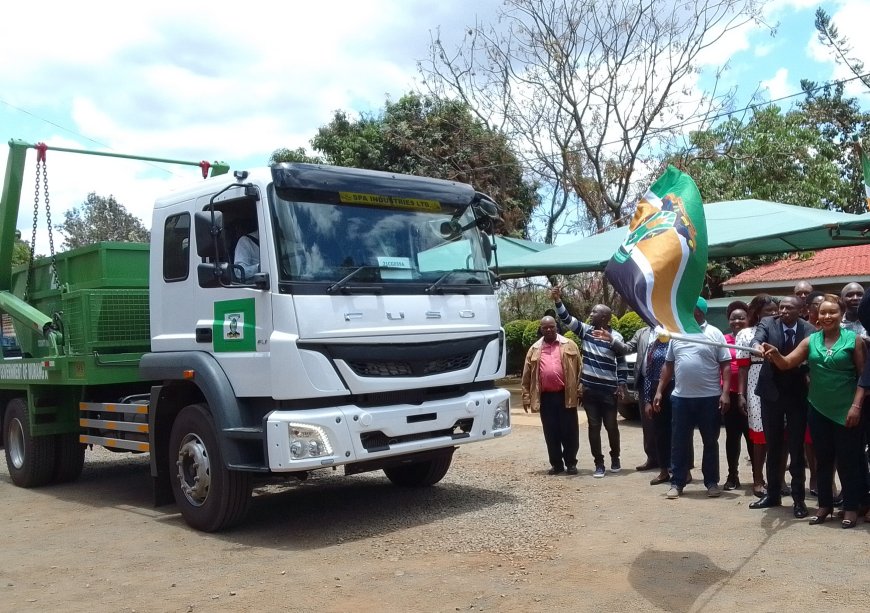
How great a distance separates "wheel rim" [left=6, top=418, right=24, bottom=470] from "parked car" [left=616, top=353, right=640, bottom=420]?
7254 mm

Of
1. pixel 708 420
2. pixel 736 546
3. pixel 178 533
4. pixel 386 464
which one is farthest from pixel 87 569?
pixel 708 420

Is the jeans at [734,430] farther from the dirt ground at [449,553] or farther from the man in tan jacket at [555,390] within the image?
the man in tan jacket at [555,390]

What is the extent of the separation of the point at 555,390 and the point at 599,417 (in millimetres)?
544

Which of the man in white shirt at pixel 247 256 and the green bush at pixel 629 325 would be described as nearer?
the man in white shirt at pixel 247 256

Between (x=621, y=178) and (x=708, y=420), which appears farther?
(x=621, y=178)

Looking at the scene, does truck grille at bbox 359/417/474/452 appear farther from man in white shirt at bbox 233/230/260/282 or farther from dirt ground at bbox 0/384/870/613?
man in white shirt at bbox 233/230/260/282

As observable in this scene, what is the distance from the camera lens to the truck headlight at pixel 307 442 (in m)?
6.18

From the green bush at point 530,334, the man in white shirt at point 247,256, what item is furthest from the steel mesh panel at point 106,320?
the green bush at point 530,334

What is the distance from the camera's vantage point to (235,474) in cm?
673

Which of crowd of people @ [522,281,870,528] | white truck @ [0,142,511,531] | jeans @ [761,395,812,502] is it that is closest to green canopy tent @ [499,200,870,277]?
crowd of people @ [522,281,870,528]

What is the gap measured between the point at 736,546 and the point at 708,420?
177 centimetres

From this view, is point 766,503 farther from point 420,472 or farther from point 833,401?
point 420,472

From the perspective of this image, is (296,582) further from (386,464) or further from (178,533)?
(178,533)

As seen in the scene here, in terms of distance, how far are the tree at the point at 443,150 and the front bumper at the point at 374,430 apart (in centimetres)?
1494
